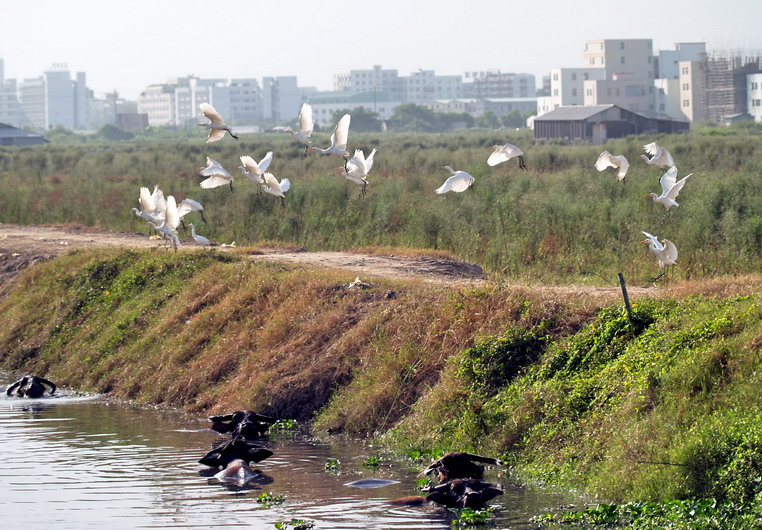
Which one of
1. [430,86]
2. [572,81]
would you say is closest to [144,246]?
[572,81]

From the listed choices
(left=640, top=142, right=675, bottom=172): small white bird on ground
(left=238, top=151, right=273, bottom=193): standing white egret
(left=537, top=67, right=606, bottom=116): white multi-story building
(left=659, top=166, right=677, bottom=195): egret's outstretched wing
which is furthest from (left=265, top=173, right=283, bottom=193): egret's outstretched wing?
(left=537, top=67, right=606, bottom=116): white multi-story building

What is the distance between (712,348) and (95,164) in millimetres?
36700

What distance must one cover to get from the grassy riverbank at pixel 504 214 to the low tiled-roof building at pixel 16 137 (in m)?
44.2

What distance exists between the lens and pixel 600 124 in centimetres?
5278

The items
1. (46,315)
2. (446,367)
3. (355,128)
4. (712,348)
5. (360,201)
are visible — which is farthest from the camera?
(355,128)

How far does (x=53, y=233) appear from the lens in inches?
955

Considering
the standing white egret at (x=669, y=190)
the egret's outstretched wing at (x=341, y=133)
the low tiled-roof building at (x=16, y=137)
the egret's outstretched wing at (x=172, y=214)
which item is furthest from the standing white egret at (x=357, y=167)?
the low tiled-roof building at (x=16, y=137)

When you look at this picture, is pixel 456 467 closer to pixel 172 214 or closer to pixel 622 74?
pixel 172 214

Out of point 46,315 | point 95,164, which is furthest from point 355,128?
point 46,315

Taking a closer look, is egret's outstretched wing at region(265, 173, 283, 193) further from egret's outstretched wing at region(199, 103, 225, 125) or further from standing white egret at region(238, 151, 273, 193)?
egret's outstretched wing at region(199, 103, 225, 125)

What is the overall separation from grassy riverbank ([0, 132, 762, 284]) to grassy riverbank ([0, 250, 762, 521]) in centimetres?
230

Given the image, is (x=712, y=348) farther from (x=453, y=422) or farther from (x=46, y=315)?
(x=46, y=315)

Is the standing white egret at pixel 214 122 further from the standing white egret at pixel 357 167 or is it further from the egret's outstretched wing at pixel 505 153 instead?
the egret's outstretched wing at pixel 505 153

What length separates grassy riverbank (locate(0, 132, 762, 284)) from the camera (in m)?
16.5
